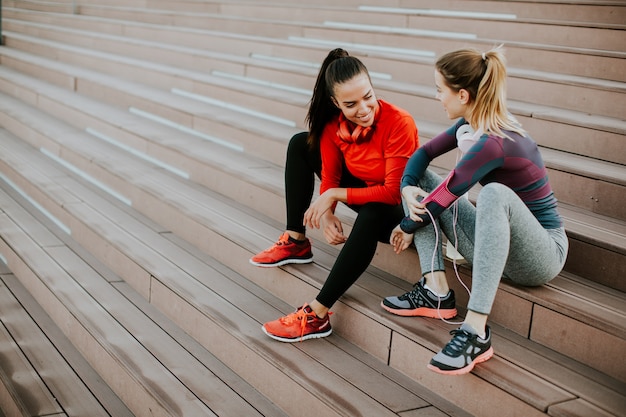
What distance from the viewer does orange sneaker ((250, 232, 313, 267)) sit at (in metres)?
2.57

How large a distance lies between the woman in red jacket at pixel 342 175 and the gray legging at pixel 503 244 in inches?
10.7

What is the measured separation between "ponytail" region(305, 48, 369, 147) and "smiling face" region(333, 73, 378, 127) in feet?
0.06

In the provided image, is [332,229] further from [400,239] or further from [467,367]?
[467,367]

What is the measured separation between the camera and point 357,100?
87.3 inches

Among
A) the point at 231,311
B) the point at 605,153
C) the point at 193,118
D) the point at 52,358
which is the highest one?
the point at 605,153

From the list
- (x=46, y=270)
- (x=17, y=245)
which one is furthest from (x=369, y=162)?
(x=17, y=245)

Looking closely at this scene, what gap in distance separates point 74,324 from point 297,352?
101 centimetres

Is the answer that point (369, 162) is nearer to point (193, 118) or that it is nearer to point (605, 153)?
point (605, 153)

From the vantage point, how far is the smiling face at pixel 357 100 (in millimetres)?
2195

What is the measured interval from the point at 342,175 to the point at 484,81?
0.70 m

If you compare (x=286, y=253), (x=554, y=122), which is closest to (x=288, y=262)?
(x=286, y=253)

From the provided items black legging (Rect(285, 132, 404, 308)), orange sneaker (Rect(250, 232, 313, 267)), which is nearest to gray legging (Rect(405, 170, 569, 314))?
black legging (Rect(285, 132, 404, 308))

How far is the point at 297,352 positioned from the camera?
2.22 metres

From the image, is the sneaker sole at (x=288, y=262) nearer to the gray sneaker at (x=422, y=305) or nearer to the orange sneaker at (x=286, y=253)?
the orange sneaker at (x=286, y=253)
